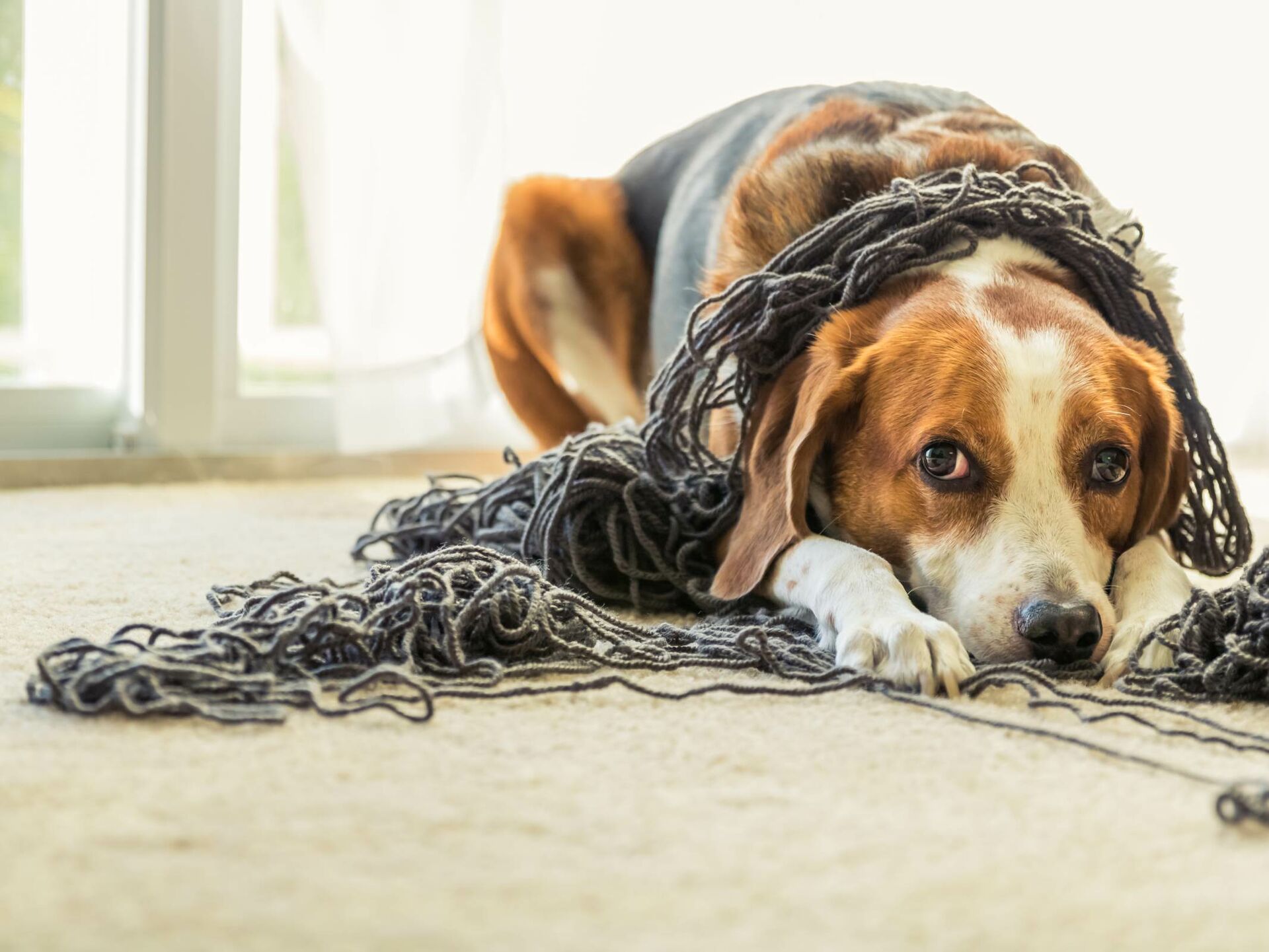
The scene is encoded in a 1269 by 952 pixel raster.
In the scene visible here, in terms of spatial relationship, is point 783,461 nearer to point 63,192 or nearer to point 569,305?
point 569,305

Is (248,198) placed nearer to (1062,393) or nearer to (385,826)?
(1062,393)

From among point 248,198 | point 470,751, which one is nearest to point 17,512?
point 248,198

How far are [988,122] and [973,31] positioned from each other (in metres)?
1.45

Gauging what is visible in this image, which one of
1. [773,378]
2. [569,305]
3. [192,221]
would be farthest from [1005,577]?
[192,221]

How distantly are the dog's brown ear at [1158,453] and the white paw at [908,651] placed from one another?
0.39 m

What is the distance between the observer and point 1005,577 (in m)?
1.36

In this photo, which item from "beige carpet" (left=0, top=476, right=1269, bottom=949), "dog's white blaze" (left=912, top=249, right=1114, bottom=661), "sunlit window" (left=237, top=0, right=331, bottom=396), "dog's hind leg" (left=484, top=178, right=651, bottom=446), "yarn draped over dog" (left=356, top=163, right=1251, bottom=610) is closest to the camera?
"beige carpet" (left=0, top=476, right=1269, bottom=949)

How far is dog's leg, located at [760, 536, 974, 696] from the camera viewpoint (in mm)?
1247

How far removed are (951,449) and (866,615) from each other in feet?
0.74

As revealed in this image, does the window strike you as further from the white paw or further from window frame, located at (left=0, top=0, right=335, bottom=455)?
the white paw

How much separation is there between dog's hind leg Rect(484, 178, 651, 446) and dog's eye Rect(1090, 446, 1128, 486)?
1.21m

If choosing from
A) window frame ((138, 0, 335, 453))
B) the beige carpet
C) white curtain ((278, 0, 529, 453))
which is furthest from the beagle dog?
window frame ((138, 0, 335, 453))

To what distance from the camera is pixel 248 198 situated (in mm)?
3027

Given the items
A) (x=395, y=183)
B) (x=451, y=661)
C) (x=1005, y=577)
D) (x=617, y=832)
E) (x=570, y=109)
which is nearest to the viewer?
(x=617, y=832)
